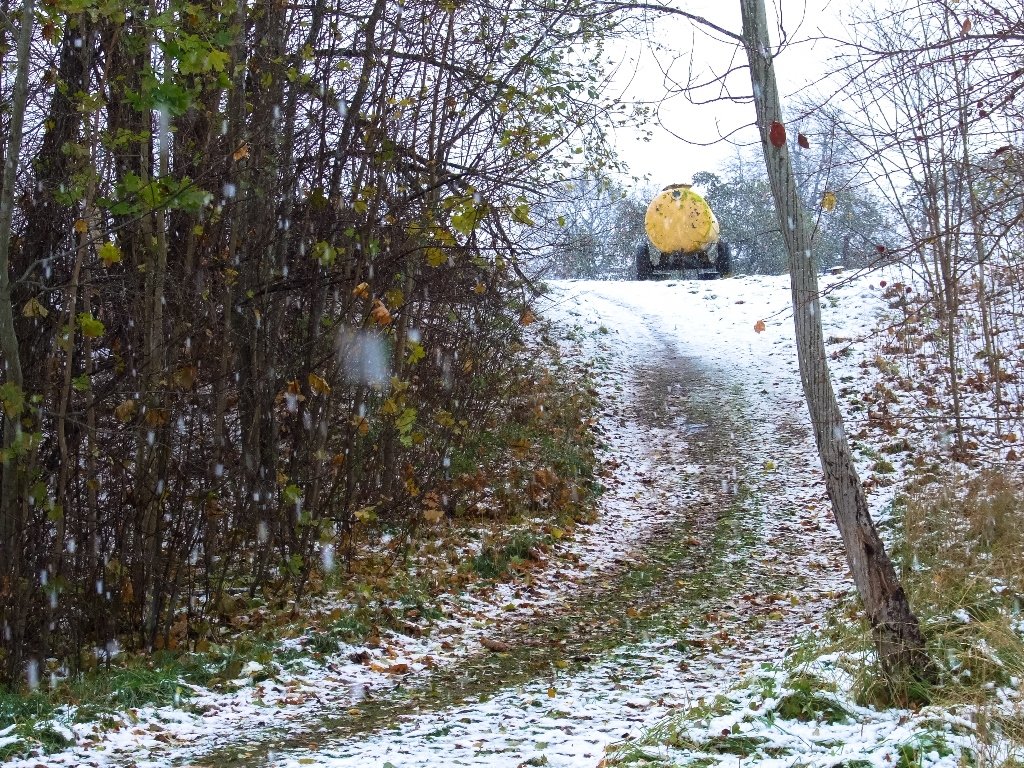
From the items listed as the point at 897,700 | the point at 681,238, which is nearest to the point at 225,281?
the point at 897,700

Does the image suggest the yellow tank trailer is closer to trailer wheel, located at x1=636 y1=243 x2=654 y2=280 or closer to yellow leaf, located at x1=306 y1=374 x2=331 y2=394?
trailer wheel, located at x1=636 y1=243 x2=654 y2=280

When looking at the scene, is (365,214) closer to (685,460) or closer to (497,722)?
(497,722)

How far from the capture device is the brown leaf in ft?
19.7

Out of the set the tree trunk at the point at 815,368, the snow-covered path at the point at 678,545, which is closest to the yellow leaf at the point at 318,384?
the snow-covered path at the point at 678,545

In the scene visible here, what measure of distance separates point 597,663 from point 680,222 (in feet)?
60.2

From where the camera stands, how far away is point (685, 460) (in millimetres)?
11828

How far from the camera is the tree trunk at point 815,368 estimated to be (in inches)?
183

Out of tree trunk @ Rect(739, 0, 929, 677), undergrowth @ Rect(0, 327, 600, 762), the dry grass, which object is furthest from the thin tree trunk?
the dry grass

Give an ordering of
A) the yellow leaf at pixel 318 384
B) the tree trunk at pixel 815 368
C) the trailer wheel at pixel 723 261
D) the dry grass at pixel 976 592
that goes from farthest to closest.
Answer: the trailer wheel at pixel 723 261 → the yellow leaf at pixel 318 384 → the tree trunk at pixel 815 368 → the dry grass at pixel 976 592

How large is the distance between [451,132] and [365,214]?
1278mm

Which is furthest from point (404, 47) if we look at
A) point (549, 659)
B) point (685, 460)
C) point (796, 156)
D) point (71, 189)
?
point (796, 156)

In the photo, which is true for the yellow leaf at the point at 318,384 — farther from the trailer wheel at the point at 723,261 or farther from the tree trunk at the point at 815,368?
the trailer wheel at the point at 723,261

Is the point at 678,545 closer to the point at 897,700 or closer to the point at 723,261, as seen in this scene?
the point at 897,700

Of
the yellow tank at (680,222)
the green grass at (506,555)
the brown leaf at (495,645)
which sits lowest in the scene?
the brown leaf at (495,645)
